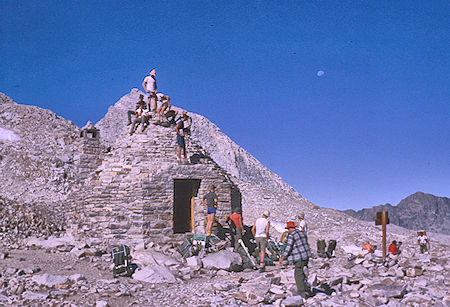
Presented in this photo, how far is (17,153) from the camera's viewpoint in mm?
25594

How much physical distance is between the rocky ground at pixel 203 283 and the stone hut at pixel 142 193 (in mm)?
1445

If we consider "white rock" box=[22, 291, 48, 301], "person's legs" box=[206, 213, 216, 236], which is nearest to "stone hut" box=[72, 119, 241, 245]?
"person's legs" box=[206, 213, 216, 236]

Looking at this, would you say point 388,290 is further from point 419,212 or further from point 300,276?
point 419,212

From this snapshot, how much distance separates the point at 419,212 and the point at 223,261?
167 ft

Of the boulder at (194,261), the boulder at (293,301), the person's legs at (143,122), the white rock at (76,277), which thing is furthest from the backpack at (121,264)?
the person's legs at (143,122)

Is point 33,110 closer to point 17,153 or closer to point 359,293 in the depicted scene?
point 17,153

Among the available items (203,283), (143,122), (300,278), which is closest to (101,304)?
(203,283)

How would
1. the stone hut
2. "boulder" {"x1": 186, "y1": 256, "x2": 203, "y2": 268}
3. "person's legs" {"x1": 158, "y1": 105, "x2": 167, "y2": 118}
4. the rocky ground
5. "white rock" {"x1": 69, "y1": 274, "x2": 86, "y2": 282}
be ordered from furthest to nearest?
"person's legs" {"x1": 158, "y1": 105, "x2": 167, "y2": 118}, the stone hut, "boulder" {"x1": 186, "y1": 256, "x2": 203, "y2": 268}, "white rock" {"x1": 69, "y1": 274, "x2": 86, "y2": 282}, the rocky ground

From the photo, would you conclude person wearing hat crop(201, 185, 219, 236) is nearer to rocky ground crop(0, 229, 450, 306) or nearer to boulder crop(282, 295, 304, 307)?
rocky ground crop(0, 229, 450, 306)

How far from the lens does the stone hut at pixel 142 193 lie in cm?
1251

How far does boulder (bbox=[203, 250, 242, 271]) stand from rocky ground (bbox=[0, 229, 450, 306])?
28mm

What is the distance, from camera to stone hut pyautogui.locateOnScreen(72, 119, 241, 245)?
41.0 ft

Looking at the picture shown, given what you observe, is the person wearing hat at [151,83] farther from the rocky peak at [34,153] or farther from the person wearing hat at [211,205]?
the rocky peak at [34,153]

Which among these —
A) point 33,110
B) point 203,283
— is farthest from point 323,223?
point 33,110
